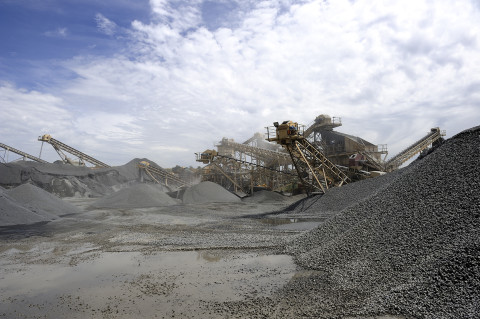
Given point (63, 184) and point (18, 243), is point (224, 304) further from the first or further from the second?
point (63, 184)

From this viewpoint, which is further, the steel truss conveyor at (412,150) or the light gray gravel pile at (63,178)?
the light gray gravel pile at (63,178)

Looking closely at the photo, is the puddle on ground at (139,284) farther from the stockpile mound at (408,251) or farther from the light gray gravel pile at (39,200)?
the light gray gravel pile at (39,200)

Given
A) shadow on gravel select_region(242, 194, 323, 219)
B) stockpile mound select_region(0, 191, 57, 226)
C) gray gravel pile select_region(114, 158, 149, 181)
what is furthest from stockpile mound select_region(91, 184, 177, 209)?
gray gravel pile select_region(114, 158, 149, 181)

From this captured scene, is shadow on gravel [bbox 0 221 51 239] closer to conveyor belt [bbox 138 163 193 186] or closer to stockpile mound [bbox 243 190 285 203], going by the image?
stockpile mound [bbox 243 190 285 203]

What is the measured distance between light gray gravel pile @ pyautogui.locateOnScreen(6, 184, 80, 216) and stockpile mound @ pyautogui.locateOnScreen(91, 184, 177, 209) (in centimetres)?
291

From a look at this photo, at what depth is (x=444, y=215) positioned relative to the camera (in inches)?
185

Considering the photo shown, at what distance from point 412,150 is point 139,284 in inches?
922

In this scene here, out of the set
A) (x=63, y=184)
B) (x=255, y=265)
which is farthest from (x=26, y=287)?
(x=63, y=184)

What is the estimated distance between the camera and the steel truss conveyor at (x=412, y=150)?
21.9 meters

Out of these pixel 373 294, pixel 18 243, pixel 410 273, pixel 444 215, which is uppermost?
pixel 444 215

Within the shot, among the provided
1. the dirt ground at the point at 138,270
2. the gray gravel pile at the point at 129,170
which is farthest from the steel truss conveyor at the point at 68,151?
the dirt ground at the point at 138,270

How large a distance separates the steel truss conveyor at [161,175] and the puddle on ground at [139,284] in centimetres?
2528

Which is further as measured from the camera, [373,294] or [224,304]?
[224,304]

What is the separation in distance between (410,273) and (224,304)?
256 centimetres
